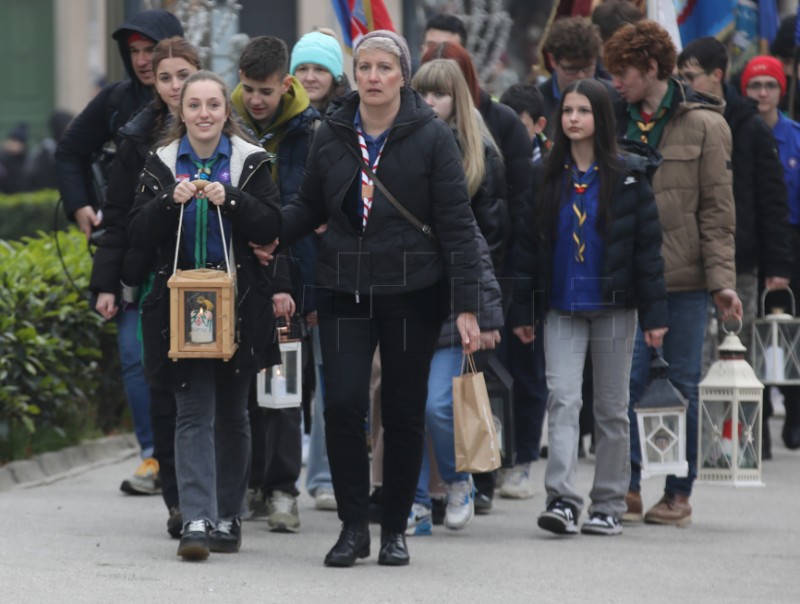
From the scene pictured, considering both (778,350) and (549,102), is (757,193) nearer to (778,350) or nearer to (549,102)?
(778,350)

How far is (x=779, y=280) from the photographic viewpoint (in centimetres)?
1052

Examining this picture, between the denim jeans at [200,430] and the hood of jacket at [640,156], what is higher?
the hood of jacket at [640,156]

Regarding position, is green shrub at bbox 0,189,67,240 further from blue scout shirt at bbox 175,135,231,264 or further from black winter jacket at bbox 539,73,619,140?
blue scout shirt at bbox 175,135,231,264

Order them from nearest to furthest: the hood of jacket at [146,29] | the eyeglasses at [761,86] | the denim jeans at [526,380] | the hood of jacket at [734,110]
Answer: the hood of jacket at [146,29] < the denim jeans at [526,380] < the hood of jacket at [734,110] < the eyeglasses at [761,86]

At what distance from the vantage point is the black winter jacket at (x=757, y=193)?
1012cm

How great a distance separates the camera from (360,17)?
10570 mm

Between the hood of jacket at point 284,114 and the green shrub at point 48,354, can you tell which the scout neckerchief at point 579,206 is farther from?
the green shrub at point 48,354

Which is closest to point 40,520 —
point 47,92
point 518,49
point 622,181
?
point 622,181

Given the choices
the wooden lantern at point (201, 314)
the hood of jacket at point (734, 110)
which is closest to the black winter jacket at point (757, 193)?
the hood of jacket at point (734, 110)

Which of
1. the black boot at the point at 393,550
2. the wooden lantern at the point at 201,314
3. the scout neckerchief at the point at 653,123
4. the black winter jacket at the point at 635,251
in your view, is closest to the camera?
the wooden lantern at the point at 201,314

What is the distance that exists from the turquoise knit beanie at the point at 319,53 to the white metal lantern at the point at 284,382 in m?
1.48

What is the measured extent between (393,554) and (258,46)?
7.78ft

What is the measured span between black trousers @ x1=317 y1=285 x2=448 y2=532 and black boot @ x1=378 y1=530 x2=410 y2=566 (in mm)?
35

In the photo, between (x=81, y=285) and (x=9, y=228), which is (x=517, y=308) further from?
(x=9, y=228)
